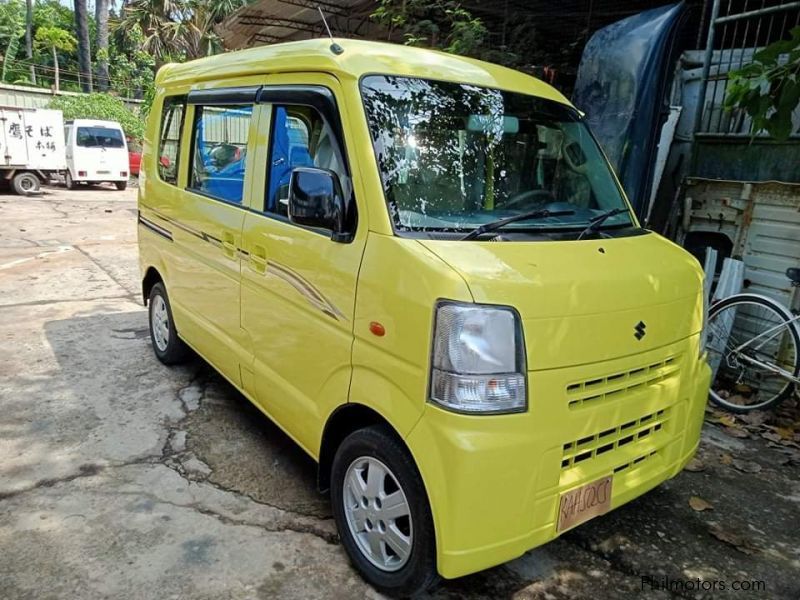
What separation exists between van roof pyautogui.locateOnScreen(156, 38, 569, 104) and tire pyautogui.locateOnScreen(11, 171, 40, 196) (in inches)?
622

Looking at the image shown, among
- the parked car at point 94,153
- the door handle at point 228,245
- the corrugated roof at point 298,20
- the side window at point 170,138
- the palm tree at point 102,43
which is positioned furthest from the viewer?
the palm tree at point 102,43

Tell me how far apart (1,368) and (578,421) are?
179 inches

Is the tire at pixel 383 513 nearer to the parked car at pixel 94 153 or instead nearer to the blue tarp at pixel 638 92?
the blue tarp at pixel 638 92

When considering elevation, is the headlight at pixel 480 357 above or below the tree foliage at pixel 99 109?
below

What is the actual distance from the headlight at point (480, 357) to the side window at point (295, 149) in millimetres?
878

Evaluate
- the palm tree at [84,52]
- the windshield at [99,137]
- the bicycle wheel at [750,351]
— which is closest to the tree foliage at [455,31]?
the bicycle wheel at [750,351]

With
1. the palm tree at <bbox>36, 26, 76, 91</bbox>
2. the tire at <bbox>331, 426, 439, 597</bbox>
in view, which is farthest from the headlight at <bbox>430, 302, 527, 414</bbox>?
the palm tree at <bbox>36, 26, 76, 91</bbox>

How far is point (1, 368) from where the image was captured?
15.4 feet

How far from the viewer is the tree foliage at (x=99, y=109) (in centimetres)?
2205

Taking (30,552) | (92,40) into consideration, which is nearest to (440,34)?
(30,552)

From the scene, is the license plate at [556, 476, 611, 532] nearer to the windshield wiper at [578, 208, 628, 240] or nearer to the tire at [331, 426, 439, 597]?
the tire at [331, 426, 439, 597]

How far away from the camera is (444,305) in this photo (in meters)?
2.04

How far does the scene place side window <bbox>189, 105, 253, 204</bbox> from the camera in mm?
3395

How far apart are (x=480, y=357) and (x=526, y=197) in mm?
1086
